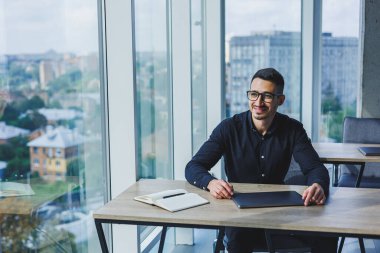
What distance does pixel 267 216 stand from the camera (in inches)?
81.3

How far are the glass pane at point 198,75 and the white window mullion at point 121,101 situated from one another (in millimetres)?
1857

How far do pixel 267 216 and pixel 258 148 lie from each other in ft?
2.51

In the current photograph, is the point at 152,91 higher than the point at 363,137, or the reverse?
the point at 152,91

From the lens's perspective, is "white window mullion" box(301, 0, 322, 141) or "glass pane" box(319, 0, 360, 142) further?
"white window mullion" box(301, 0, 322, 141)

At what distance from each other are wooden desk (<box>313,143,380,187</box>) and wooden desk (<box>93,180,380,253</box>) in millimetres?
1121

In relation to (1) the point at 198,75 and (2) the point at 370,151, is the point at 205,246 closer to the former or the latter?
(2) the point at 370,151

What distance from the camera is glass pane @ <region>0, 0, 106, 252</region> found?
6.32ft

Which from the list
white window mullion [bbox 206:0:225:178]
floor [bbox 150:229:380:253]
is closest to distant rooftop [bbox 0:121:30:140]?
floor [bbox 150:229:380:253]

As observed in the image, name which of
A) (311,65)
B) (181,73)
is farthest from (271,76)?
(311,65)

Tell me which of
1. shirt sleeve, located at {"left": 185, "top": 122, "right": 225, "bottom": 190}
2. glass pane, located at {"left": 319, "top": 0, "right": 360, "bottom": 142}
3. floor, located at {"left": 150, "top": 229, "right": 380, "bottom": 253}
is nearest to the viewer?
shirt sleeve, located at {"left": 185, "top": 122, "right": 225, "bottom": 190}

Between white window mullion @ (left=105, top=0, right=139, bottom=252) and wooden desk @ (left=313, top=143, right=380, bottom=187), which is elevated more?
white window mullion @ (left=105, top=0, right=139, bottom=252)

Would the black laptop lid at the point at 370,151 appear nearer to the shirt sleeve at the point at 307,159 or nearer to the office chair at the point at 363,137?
the office chair at the point at 363,137

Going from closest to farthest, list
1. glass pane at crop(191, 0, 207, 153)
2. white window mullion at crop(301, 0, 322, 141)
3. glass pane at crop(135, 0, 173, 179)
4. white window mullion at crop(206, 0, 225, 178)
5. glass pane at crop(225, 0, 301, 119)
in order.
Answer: glass pane at crop(135, 0, 173, 179) → glass pane at crop(191, 0, 207, 153) → white window mullion at crop(206, 0, 225, 178) → glass pane at crop(225, 0, 301, 119) → white window mullion at crop(301, 0, 322, 141)

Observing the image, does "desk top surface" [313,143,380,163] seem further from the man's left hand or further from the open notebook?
the open notebook
